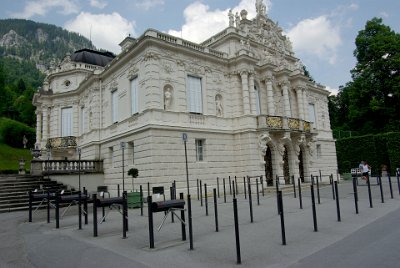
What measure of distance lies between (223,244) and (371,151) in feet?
109

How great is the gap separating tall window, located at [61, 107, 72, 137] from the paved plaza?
21.4 m

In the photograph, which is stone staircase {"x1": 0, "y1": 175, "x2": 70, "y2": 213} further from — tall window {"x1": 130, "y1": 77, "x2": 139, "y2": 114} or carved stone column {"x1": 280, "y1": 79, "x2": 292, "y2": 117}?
carved stone column {"x1": 280, "y1": 79, "x2": 292, "y2": 117}

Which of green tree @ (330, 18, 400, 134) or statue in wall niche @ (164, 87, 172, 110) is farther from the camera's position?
green tree @ (330, 18, 400, 134)

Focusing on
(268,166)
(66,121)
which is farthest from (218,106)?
(66,121)

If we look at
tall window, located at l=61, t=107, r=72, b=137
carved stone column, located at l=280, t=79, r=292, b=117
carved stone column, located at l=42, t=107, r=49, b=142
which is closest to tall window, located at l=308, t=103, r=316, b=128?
carved stone column, located at l=280, t=79, r=292, b=117

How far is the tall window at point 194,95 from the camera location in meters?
21.0

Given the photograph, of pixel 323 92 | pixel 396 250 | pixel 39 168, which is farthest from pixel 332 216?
pixel 323 92

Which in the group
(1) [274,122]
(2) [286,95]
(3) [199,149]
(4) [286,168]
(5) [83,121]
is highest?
(2) [286,95]

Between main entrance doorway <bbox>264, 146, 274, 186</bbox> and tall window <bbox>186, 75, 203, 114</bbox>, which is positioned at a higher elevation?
tall window <bbox>186, 75, 203, 114</bbox>

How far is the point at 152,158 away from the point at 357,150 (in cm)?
2786

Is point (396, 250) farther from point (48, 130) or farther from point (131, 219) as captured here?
point (48, 130)

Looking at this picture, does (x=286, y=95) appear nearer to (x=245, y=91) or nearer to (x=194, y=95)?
(x=245, y=91)

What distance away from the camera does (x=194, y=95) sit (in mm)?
21281

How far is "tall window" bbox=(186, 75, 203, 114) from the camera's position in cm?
2097
